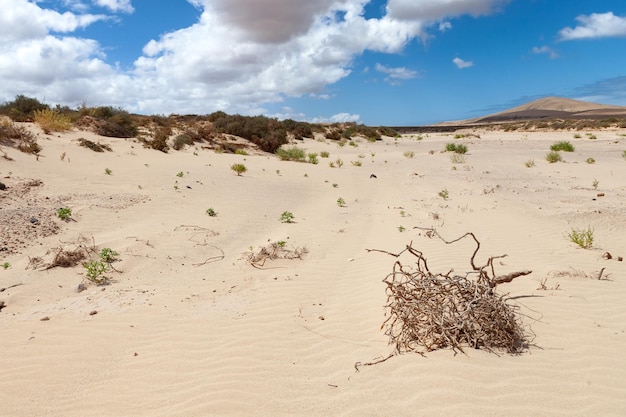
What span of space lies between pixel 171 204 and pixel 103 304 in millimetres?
4824

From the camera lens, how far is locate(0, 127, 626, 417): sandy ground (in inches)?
121

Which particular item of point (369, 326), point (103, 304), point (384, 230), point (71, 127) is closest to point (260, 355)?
point (369, 326)

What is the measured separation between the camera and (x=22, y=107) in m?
18.2

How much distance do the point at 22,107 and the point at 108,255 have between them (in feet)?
53.2

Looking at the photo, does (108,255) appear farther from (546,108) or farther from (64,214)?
(546,108)

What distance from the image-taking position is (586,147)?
21.5 m

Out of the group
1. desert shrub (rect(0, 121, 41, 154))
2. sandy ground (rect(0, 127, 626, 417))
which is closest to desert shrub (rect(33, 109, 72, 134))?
desert shrub (rect(0, 121, 41, 154))

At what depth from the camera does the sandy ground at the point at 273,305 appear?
10.0 ft

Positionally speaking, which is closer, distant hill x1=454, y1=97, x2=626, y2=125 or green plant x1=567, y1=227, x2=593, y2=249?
green plant x1=567, y1=227, x2=593, y2=249

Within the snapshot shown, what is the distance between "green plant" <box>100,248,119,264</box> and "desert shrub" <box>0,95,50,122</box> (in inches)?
544

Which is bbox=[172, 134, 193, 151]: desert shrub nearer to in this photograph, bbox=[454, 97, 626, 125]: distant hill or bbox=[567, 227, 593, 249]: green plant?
bbox=[567, 227, 593, 249]: green plant

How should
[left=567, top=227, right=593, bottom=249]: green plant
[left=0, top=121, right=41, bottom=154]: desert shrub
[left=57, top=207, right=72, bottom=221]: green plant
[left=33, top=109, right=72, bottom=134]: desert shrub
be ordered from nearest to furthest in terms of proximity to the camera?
[left=567, top=227, right=593, bottom=249]: green plant
[left=57, top=207, right=72, bottom=221]: green plant
[left=0, top=121, right=41, bottom=154]: desert shrub
[left=33, top=109, right=72, bottom=134]: desert shrub

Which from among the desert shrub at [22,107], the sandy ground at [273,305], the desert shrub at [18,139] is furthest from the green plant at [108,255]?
the desert shrub at [22,107]

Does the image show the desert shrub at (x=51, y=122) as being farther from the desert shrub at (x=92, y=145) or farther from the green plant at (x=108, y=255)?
the green plant at (x=108, y=255)
